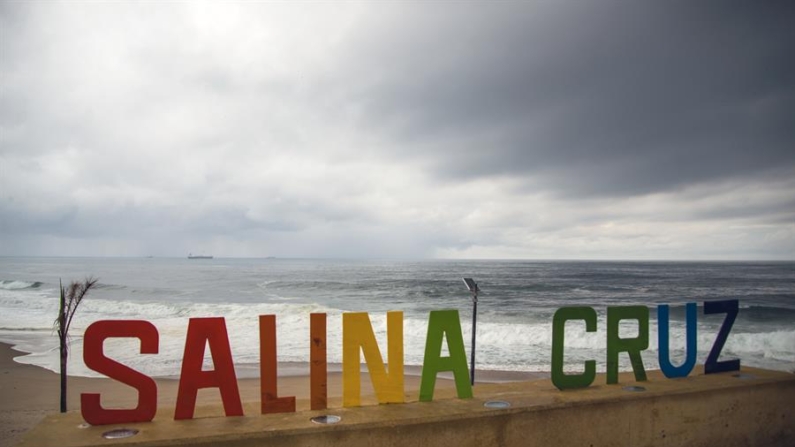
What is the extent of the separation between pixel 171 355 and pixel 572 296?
123 feet

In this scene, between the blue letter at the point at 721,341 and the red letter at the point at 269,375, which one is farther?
the blue letter at the point at 721,341

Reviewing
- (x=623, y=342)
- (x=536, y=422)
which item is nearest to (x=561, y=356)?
(x=623, y=342)

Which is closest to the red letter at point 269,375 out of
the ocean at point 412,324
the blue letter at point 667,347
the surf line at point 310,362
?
the surf line at point 310,362

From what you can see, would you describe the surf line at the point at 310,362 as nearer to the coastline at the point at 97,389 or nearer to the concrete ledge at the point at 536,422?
the concrete ledge at the point at 536,422

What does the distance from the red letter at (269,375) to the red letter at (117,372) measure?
3.13 feet

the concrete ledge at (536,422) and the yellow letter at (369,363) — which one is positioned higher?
the yellow letter at (369,363)

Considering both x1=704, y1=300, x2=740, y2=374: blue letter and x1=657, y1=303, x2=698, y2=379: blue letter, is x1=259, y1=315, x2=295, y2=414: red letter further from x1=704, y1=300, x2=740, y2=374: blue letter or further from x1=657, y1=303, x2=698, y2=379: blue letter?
x1=704, y1=300, x2=740, y2=374: blue letter

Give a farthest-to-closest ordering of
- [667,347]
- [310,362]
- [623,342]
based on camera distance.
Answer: [667,347] → [623,342] → [310,362]

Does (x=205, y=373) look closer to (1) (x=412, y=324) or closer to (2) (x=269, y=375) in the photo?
(2) (x=269, y=375)

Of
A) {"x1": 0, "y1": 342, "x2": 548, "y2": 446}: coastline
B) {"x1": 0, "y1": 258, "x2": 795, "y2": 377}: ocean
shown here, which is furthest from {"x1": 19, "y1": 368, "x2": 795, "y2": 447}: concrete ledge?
{"x1": 0, "y1": 258, "x2": 795, "y2": 377}: ocean

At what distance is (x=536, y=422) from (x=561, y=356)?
118cm

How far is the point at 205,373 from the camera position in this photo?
4609 millimetres

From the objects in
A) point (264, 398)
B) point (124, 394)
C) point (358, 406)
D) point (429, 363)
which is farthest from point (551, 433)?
point (124, 394)

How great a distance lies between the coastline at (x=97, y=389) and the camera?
9.52 meters
